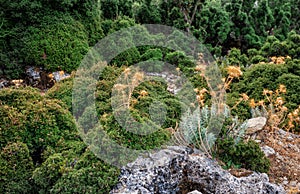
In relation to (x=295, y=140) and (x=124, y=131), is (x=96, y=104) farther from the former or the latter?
(x=295, y=140)

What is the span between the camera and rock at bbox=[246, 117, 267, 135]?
4.64m

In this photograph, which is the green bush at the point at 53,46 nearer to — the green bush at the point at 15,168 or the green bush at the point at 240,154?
the green bush at the point at 15,168

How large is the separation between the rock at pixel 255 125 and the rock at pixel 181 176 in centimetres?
131

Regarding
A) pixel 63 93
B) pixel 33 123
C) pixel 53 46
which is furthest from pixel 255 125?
pixel 53 46

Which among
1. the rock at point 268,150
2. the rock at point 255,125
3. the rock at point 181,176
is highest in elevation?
the rock at point 181,176

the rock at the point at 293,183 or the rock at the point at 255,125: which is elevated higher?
the rock at the point at 255,125

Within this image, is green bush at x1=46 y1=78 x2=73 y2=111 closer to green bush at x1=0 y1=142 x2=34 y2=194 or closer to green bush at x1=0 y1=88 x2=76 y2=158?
green bush at x1=0 y1=88 x2=76 y2=158

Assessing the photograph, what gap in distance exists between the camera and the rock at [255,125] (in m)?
4.64

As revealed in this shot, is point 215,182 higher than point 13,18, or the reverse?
point 13,18

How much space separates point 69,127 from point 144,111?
81 cm

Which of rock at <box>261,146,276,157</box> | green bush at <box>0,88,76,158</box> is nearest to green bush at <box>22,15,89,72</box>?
green bush at <box>0,88,76,158</box>

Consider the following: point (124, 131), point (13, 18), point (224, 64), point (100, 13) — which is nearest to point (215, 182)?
point (124, 131)

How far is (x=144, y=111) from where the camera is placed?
12.9 ft

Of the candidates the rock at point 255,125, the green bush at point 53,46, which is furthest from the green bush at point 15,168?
the green bush at point 53,46
